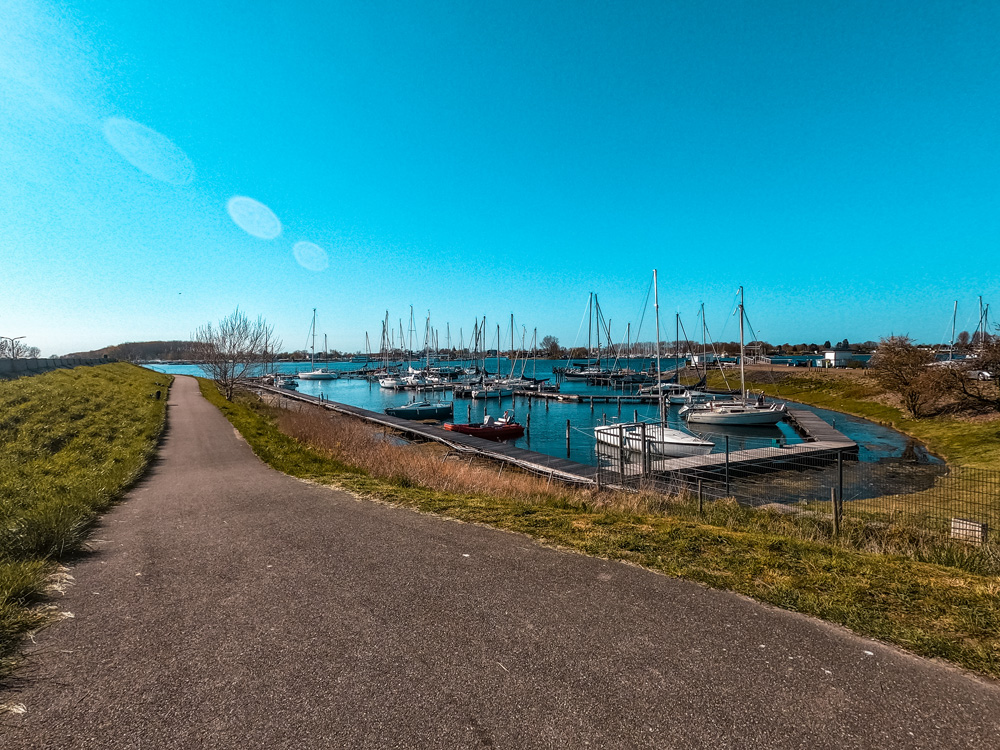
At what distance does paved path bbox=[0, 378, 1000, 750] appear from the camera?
3225mm

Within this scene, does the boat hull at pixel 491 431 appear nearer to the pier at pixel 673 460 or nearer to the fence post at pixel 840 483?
the pier at pixel 673 460

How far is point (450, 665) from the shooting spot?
156 inches

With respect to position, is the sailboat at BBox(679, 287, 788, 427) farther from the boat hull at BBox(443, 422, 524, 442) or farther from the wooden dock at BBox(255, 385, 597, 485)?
the wooden dock at BBox(255, 385, 597, 485)

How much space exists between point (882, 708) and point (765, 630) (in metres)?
1.11

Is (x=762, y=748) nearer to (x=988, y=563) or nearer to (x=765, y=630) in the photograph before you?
(x=765, y=630)

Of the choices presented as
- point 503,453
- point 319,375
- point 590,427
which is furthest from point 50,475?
point 319,375

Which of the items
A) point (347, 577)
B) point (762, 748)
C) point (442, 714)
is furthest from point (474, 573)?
point (762, 748)

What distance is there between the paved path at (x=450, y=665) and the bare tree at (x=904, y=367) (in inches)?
1451

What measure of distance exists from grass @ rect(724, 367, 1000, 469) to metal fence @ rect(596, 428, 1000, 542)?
345 centimetres

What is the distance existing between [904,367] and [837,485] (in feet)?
78.4

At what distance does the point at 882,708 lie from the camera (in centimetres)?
341

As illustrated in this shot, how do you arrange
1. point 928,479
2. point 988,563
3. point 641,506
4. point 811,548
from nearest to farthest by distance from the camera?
1. point 988,563
2. point 811,548
3. point 641,506
4. point 928,479

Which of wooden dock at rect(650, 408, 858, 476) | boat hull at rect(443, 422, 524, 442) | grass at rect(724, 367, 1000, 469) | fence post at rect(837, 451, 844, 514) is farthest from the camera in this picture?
boat hull at rect(443, 422, 524, 442)

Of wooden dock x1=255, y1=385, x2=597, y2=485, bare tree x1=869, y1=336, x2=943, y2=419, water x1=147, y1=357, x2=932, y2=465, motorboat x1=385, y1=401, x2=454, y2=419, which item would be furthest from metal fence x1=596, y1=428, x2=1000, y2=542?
motorboat x1=385, y1=401, x2=454, y2=419
